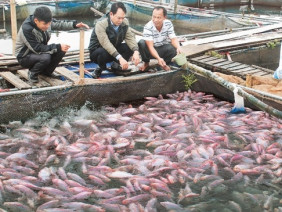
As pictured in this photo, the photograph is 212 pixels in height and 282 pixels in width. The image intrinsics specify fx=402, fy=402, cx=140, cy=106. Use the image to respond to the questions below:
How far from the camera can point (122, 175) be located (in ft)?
16.4

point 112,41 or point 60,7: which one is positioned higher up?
point 112,41

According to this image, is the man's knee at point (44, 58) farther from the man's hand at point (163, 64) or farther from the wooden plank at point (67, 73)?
the man's hand at point (163, 64)

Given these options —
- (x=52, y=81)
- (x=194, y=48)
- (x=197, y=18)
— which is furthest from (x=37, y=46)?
(x=197, y=18)

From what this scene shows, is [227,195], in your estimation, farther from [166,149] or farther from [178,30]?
[178,30]

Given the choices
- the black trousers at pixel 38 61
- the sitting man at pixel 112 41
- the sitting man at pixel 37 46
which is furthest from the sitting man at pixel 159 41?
the black trousers at pixel 38 61

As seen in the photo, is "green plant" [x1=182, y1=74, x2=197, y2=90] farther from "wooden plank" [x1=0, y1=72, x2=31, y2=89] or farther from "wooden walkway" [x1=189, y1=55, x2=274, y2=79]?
"wooden plank" [x1=0, y1=72, x2=31, y2=89]

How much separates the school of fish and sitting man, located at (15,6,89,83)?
3.18 feet

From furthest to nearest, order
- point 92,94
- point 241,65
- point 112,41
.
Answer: point 241,65
point 112,41
point 92,94

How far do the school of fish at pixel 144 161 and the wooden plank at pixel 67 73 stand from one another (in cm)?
68

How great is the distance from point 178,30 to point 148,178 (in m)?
13.2

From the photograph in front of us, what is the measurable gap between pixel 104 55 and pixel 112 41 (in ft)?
1.11

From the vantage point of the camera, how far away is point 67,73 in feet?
23.6

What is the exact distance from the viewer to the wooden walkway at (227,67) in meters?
7.91

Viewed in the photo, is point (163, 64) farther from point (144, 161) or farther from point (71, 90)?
point (144, 161)
